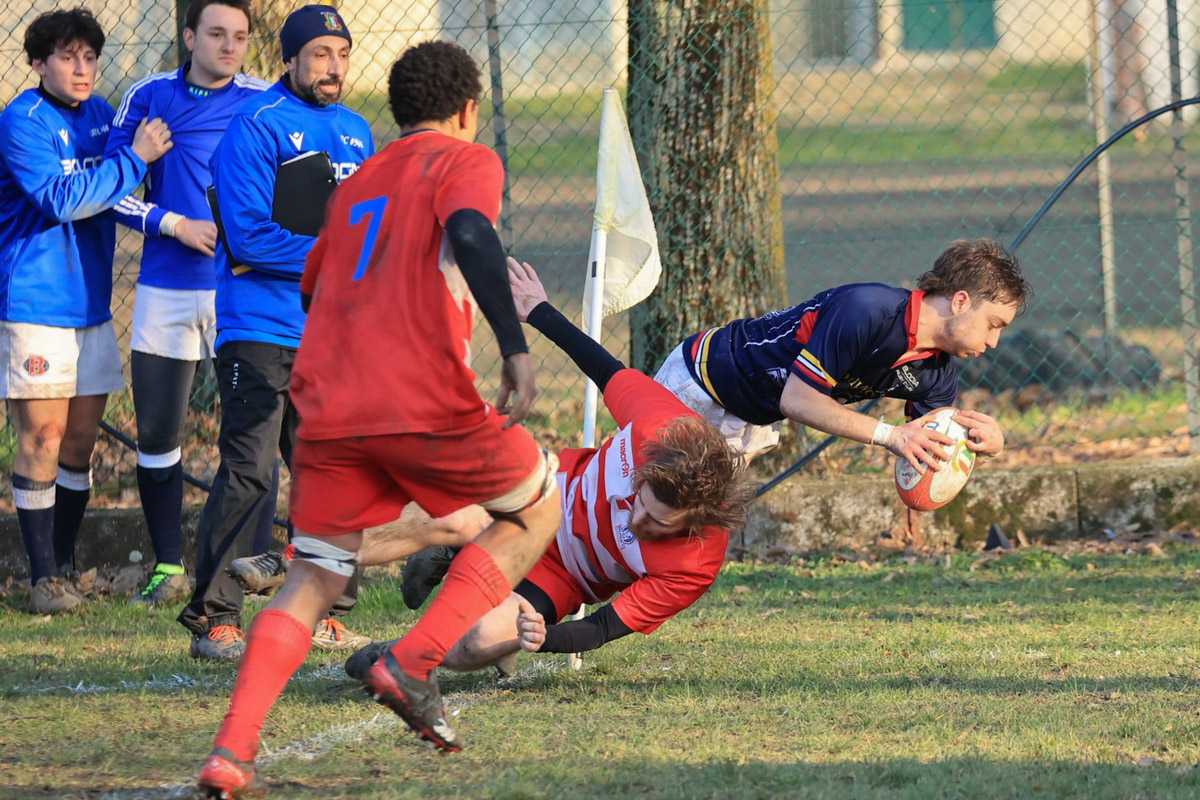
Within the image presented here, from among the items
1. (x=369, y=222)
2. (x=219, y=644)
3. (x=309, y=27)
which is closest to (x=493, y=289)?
(x=369, y=222)

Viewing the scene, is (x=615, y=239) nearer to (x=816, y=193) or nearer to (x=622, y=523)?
(x=622, y=523)

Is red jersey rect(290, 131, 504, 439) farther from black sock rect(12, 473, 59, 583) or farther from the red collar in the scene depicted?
black sock rect(12, 473, 59, 583)

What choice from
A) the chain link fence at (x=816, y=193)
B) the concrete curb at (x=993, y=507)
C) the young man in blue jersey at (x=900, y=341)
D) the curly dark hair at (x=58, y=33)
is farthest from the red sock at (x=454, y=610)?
the concrete curb at (x=993, y=507)

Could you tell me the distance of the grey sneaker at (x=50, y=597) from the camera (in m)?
5.74

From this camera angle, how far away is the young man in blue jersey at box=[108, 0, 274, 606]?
540 centimetres

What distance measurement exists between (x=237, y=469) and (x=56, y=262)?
1382mm

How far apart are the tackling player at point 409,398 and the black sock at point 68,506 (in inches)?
110

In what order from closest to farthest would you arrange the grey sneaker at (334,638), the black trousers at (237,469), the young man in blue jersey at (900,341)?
the young man in blue jersey at (900,341)
the black trousers at (237,469)
the grey sneaker at (334,638)

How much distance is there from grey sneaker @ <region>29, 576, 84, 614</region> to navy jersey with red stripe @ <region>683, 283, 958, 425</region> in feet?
9.43

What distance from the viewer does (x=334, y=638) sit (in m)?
5.05

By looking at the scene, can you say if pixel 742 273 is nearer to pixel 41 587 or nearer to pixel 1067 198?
pixel 41 587

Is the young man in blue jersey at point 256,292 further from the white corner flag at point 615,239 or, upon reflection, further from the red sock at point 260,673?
the red sock at point 260,673

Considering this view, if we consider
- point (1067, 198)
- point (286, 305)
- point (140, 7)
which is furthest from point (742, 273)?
point (1067, 198)

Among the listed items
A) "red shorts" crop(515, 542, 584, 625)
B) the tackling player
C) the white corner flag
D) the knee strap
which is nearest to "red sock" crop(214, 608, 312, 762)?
the tackling player
